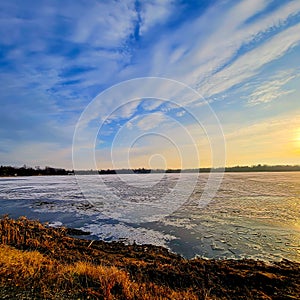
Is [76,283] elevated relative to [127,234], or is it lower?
elevated

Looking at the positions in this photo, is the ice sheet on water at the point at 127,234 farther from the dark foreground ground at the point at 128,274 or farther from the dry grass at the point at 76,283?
the dry grass at the point at 76,283

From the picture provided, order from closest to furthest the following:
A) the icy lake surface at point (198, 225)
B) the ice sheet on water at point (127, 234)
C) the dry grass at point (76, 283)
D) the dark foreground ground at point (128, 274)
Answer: the dry grass at point (76, 283) → the dark foreground ground at point (128, 274) → the icy lake surface at point (198, 225) → the ice sheet on water at point (127, 234)

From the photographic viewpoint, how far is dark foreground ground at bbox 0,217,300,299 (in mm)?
4327

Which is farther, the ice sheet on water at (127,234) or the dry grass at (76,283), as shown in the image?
the ice sheet on water at (127,234)

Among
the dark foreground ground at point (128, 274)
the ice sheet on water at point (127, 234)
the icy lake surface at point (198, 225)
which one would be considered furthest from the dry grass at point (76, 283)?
the ice sheet on water at point (127, 234)

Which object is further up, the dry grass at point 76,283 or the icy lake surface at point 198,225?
the dry grass at point 76,283

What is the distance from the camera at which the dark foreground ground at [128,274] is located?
14.2ft

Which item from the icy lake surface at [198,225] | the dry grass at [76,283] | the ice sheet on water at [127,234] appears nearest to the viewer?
the dry grass at [76,283]

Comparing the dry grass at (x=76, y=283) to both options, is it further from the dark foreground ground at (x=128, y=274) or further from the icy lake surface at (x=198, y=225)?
the icy lake surface at (x=198, y=225)

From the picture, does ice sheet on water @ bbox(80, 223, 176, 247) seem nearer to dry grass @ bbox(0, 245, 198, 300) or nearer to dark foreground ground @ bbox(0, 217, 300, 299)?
dark foreground ground @ bbox(0, 217, 300, 299)

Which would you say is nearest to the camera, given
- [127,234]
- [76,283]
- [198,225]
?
[76,283]

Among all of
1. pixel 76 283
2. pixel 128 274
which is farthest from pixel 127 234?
pixel 76 283

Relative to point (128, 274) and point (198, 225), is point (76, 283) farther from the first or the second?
point (198, 225)

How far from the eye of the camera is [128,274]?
5551mm
